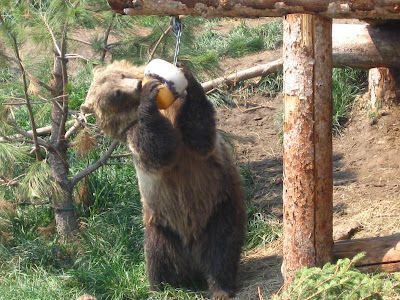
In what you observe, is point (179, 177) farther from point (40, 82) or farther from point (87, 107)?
point (40, 82)

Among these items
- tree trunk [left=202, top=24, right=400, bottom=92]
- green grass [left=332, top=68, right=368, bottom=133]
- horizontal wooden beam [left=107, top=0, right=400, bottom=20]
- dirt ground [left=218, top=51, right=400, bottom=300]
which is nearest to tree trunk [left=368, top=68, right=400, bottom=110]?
dirt ground [left=218, top=51, right=400, bottom=300]

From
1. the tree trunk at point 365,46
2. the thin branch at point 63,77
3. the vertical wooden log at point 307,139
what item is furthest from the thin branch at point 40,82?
the tree trunk at point 365,46

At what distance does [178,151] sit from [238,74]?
3333 millimetres

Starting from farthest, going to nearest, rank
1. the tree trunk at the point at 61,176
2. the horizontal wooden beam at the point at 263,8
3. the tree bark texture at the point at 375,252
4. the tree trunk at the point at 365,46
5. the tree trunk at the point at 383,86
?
the tree trunk at the point at 383,86, the tree trunk at the point at 61,176, the tree trunk at the point at 365,46, the tree bark texture at the point at 375,252, the horizontal wooden beam at the point at 263,8

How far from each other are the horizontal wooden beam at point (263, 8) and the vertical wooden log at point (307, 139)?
0.08 meters

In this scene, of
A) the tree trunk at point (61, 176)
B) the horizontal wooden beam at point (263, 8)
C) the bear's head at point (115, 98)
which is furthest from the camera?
the tree trunk at point (61, 176)

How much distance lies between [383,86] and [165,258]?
316 cm

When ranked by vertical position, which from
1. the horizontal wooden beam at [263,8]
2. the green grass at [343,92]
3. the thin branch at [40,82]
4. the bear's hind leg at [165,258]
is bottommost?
the bear's hind leg at [165,258]

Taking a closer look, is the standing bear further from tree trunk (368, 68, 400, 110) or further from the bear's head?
tree trunk (368, 68, 400, 110)

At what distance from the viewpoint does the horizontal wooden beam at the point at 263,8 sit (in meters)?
3.95

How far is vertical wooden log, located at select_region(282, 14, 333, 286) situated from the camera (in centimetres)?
403

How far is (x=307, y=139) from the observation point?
4094 mm

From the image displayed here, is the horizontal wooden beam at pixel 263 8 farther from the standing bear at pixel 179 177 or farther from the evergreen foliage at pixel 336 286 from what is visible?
the evergreen foliage at pixel 336 286

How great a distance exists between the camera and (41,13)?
5871mm
